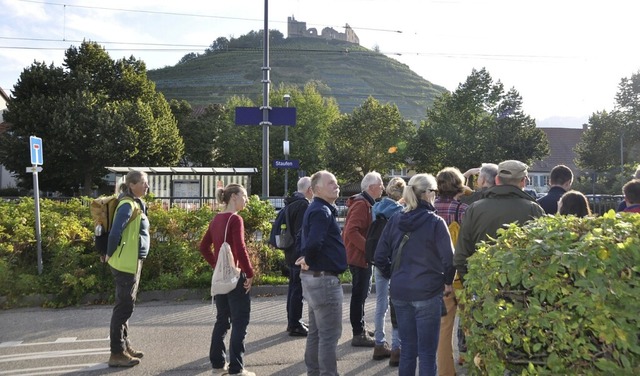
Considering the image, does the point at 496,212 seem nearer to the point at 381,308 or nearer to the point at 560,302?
the point at 560,302

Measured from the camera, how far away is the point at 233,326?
5.35 m

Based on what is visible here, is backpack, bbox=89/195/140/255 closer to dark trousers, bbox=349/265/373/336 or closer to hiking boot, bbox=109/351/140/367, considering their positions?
hiking boot, bbox=109/351/140/367

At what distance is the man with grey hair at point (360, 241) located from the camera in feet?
20.6

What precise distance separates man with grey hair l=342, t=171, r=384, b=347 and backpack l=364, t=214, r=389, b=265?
0.34m

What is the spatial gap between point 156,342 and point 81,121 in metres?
35.4

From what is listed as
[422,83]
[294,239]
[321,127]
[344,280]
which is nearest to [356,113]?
[321,127]

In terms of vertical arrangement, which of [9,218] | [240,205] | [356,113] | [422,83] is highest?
[422,83]

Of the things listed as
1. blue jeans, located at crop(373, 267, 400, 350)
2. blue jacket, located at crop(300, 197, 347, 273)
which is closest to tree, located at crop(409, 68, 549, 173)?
blue jeans, located at crop(373, 267, 400, 350)

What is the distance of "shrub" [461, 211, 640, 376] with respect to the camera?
2818mm

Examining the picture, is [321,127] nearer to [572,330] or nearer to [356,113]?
[356,113]

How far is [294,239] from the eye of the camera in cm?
679

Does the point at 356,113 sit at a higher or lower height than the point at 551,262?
higher

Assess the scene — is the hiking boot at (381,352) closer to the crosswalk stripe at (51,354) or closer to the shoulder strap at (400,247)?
the shoulder strap at (400,247)

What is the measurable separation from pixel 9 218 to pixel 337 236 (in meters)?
7.53
